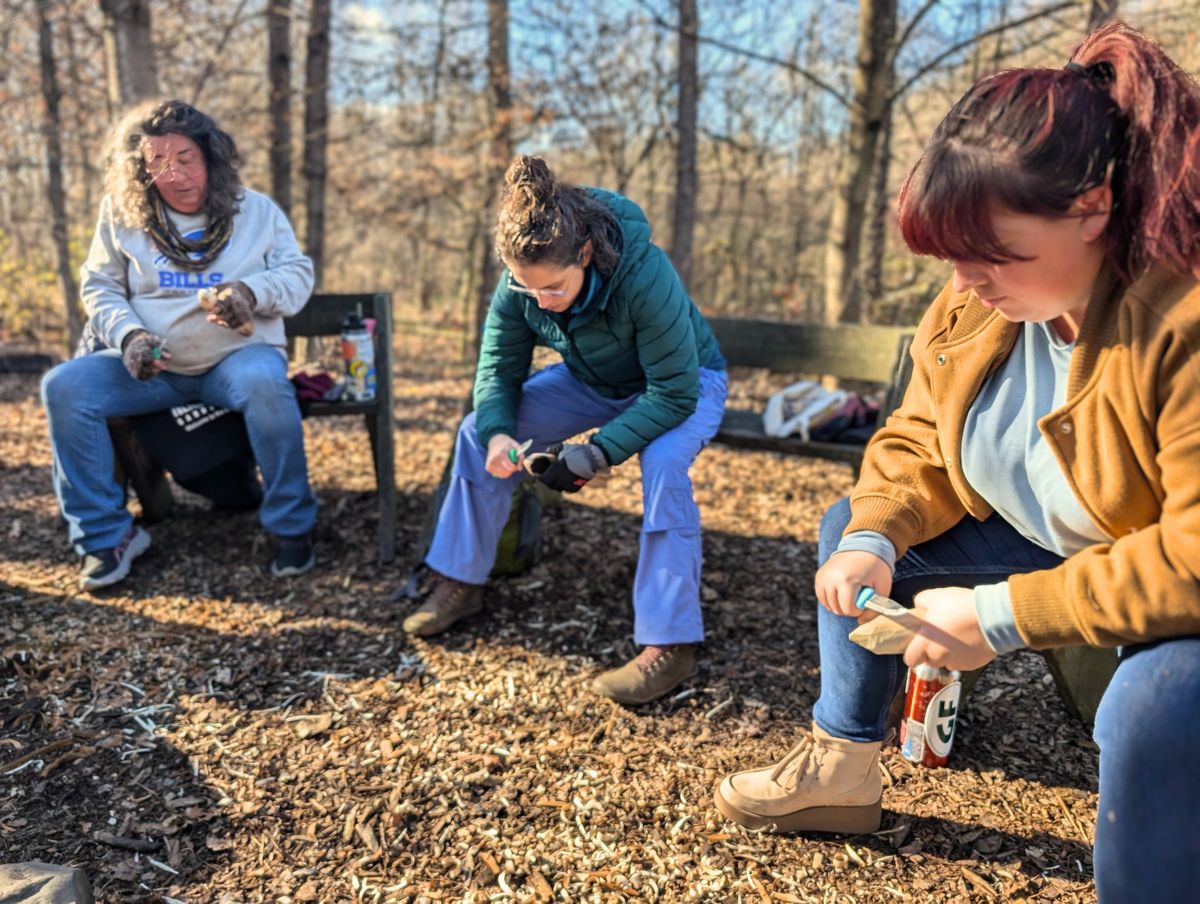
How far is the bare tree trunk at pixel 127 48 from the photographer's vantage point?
512cm

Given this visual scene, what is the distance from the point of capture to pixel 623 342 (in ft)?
8.93

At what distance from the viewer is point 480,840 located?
2051 mm

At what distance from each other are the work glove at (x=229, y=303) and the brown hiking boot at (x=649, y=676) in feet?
5.92

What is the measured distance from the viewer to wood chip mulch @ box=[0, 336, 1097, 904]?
1946 mm

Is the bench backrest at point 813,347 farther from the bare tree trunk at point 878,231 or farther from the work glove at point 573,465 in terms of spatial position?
the bare tree trunk at point 878,231

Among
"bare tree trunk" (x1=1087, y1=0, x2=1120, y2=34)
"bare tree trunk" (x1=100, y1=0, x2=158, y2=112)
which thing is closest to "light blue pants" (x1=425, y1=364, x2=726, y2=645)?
"bare tree trunk" (x1=100, y1=0, x2=158, y2=112)

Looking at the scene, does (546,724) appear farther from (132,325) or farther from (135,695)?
(132,325)

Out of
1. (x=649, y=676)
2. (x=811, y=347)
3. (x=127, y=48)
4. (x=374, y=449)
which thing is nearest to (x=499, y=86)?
(x=127, y=48)

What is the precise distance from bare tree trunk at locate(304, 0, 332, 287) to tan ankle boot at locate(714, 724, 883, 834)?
22.6 feet

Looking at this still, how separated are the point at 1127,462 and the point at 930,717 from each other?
102 cm

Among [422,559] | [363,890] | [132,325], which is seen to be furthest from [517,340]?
[363,890]

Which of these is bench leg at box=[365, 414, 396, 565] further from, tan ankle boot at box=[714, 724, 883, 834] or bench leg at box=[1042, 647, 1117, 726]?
bench leg at box=[1042, 647, 1117, 726]

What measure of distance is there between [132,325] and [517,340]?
4.71 ft

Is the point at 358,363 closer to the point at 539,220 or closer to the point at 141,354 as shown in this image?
the point at 141,354
